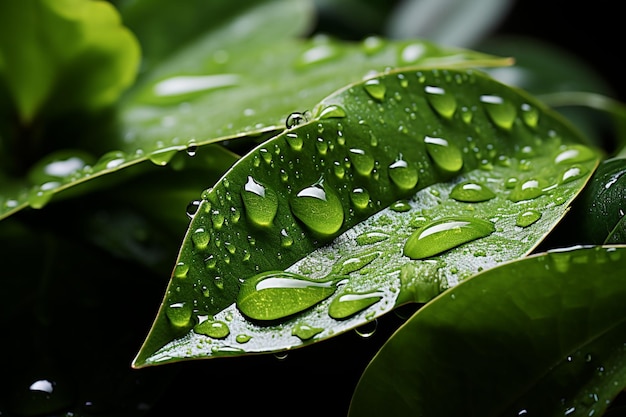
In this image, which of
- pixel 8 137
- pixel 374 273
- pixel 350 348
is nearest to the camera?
pixel 374 273

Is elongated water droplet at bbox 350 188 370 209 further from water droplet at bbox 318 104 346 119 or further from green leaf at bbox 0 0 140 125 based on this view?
green leaf at bbox 0 0 140 125

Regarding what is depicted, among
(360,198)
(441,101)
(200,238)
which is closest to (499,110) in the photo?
(441,101)

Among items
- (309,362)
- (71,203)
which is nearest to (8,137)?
(71,203)

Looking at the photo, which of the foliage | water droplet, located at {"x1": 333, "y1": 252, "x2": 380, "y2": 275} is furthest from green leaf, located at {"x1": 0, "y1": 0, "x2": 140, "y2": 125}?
water droplet, located at {"x1": 333, "y1": 252, "x2": 380, "y2": 275}

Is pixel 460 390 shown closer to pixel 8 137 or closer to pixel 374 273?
pixel 374 273

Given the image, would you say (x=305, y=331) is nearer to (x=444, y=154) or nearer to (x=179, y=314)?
(x=179, y=314)

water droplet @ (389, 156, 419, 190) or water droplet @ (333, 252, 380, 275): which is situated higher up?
water droplet @ (389, 156, 419, 190)

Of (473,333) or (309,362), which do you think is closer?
(473,333)

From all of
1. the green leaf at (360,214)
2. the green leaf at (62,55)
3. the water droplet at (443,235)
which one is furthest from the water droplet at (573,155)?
the green leaf at (62,55)
